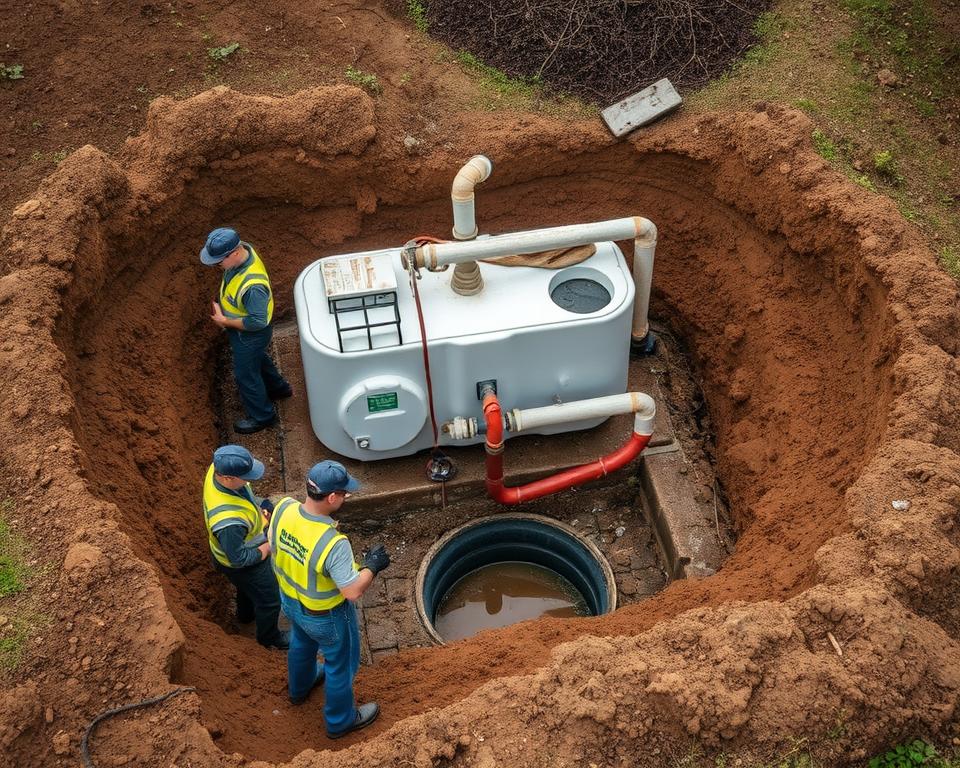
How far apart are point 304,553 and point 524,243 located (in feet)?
8.78

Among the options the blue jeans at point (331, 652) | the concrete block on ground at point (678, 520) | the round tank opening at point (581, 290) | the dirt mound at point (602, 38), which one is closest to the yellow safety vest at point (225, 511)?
the blue jeans at point (331, 652)

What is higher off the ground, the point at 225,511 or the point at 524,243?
the point at 524,243

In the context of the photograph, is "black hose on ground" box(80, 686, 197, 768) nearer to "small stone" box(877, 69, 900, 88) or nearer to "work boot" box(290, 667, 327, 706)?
"work boot" box(290, 667, 327, 706)

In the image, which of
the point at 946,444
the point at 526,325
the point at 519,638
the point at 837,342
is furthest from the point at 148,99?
the point at 946,444

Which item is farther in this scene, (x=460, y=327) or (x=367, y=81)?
(x=367, y=81)

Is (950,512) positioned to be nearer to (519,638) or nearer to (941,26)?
(519,638)

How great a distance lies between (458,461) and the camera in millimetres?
7109

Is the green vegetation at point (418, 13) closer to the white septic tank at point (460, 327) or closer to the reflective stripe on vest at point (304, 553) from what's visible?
the white septic tank at point (460, 327)

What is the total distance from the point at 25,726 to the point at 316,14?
6.30 metres

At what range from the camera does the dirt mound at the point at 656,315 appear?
4.32 metres

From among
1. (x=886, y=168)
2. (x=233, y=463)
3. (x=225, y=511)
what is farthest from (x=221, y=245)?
(x=886, y=168)

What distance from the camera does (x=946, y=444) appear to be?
204 inches

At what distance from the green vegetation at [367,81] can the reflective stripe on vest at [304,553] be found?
13.5 feet

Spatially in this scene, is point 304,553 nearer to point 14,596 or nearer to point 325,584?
point 325,584
